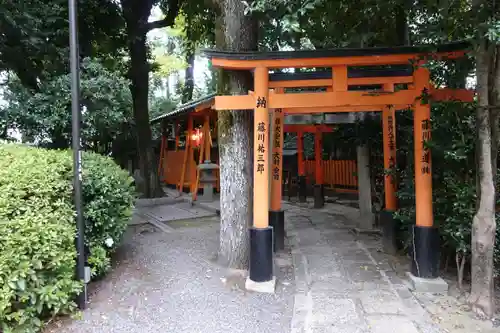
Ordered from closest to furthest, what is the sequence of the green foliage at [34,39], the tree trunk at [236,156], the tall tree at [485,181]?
the tall tree at [485,181]
the tree trunk at [236,156]
the green foliage at [34,39]

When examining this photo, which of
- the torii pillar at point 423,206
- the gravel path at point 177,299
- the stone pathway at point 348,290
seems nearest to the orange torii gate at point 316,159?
the stone pathway at point 348,290

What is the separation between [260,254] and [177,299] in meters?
1.27

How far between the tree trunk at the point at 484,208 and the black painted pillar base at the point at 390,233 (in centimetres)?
235

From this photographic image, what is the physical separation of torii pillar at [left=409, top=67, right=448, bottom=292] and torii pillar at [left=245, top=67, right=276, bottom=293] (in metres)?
2.09

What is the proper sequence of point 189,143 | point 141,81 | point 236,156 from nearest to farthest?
point 236,156, point 141,81, point 189,143

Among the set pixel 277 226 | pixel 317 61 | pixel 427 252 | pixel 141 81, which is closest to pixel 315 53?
pixel 317 61

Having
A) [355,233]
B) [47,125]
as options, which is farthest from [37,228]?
[355,233]

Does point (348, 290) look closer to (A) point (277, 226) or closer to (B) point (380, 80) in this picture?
(A) point (277, 226)

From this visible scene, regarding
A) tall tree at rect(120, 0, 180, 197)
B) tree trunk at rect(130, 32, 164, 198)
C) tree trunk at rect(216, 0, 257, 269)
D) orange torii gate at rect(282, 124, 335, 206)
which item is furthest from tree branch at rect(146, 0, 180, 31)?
tree trunk at rect(216, 0, 257, 269)

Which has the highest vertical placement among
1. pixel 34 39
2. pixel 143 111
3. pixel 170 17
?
pixel 170 17

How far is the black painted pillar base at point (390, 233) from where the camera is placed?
6.81 meters

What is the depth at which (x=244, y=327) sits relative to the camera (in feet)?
13.6

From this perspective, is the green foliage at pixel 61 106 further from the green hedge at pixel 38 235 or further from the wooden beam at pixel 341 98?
the wooden beam at pixel 341 98

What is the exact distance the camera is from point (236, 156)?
589 centimetres
